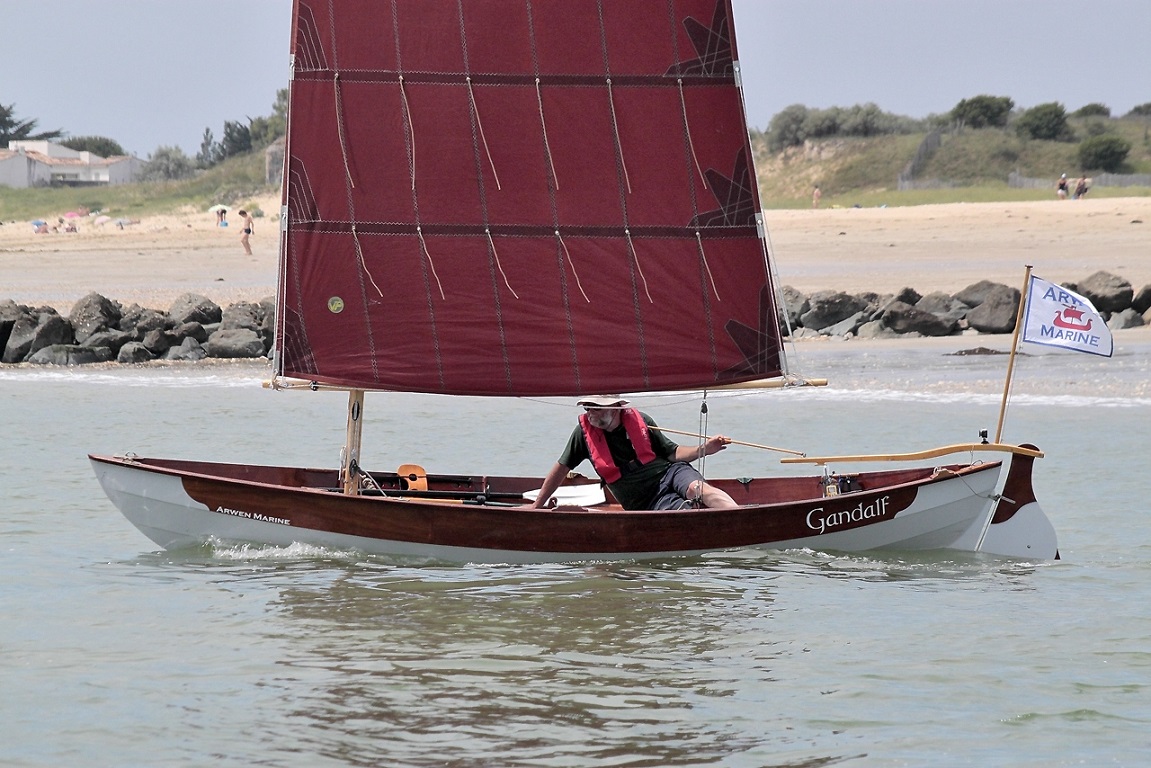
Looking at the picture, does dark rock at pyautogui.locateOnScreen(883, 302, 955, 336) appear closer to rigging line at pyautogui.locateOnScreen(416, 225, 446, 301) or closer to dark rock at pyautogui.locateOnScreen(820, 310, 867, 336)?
dark rock at pyautogui.locateOnScreen(820, 310, 867, 336)

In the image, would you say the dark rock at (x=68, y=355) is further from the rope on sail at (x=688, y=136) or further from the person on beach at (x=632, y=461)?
the rope on sail at (x=688, y=136)

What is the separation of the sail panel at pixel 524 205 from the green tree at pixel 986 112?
253 feet

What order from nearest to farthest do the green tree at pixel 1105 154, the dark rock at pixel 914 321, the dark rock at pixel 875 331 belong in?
the dark rock at pixel 914 321 → the dark rock at pixel 875 331 → the green tree at pixel 1105 154

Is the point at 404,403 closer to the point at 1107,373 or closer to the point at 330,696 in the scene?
the point at 1107,373

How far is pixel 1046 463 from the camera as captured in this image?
18.0 metres

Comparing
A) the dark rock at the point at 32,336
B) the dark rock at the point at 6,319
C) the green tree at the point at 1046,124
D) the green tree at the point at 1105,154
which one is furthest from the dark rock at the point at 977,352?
the green tree at the point at 1046,124

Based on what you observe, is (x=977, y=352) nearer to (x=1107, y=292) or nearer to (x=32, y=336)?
(x=1107, y=292)

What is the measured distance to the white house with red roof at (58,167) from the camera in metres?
96.2

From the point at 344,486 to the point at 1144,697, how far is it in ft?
22.1

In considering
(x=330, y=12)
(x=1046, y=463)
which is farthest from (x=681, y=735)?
(x=1046, y=463)

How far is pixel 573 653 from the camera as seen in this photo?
10000 mm

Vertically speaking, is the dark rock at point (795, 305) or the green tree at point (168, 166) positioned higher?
the green tree at point (168, 166)

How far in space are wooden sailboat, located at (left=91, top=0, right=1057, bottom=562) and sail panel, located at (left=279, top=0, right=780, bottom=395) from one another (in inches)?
0.7

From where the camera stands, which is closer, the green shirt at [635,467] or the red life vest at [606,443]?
the red life vest at [606,443]
